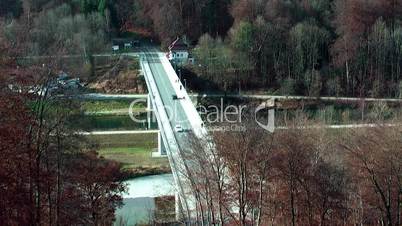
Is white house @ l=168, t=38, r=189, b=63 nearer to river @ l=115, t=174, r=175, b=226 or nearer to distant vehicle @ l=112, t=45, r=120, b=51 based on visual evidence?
distant vehicle @ l=112, t=45, r=120, b=51

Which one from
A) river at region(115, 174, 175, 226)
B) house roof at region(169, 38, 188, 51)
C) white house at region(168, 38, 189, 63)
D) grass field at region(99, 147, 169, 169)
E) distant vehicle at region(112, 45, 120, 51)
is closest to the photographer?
river at region(115, 174, 175, 226)

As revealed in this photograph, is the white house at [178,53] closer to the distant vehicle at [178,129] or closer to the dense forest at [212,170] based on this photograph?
the dense forest at [212,170]

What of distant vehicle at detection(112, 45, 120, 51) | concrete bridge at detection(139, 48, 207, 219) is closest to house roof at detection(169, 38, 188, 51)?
concrete bridge at detection(139, 48, 207, 219)

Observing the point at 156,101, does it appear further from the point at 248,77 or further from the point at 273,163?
the point at 273,163

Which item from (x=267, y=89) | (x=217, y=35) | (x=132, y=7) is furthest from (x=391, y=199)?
(x=132, y=7)

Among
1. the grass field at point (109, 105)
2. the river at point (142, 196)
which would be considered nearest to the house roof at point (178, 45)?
the grass field at point (109, 105)

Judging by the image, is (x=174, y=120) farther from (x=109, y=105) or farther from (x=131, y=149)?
(x=109, y=105)
